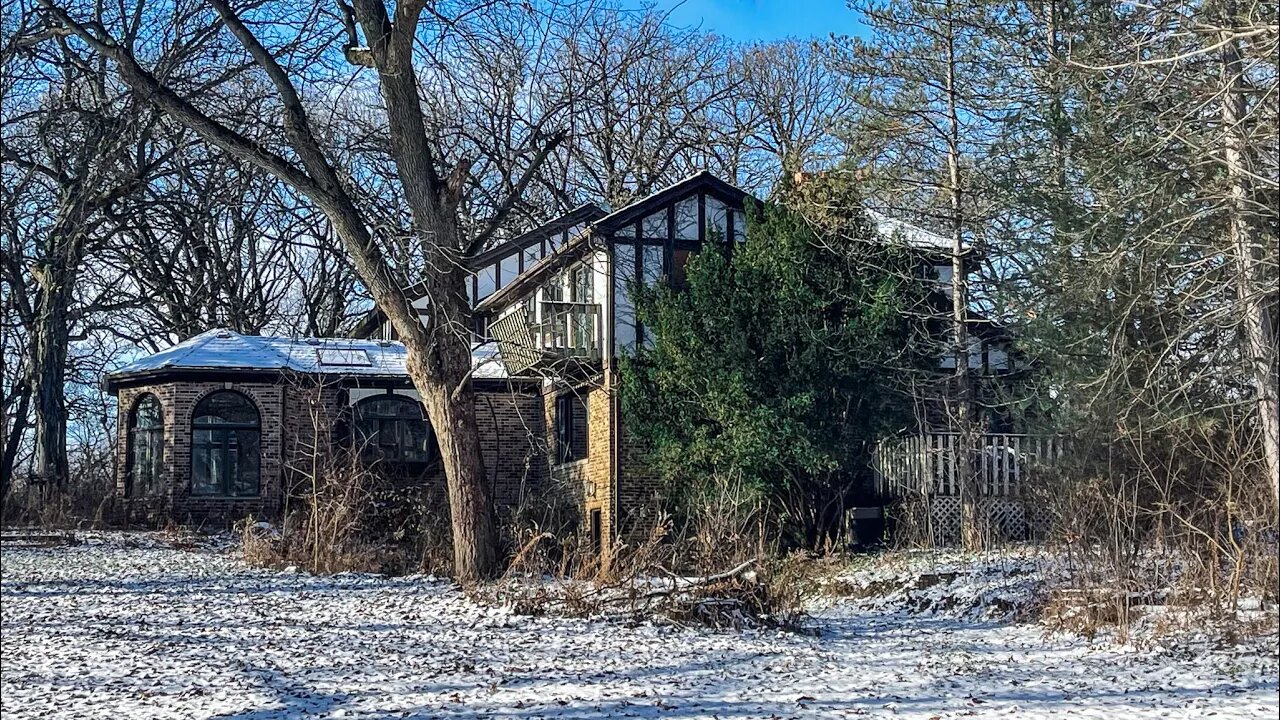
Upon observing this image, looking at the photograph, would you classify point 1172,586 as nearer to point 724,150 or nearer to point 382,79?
point 382,79

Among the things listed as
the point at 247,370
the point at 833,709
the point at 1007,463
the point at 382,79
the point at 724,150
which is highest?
the point at 724,150

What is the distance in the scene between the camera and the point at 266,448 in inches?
991

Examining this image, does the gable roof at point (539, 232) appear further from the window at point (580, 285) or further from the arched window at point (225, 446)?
the arched window at point (225, 446)

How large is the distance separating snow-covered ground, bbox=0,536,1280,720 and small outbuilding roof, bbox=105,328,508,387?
11022 millimetres

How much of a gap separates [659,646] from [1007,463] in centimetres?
1060

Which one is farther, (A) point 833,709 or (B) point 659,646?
(B) point 659,646

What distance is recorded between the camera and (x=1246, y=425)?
1368 cm

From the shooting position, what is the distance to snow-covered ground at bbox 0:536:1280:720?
8.88 metres

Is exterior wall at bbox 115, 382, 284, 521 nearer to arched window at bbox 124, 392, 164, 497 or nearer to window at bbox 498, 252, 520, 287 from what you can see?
arched window at bbox 124, 392, 164, 497

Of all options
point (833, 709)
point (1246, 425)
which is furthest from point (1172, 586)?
point (833, 709)

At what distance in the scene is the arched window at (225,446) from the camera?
25.0m

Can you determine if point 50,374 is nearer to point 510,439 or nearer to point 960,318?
point 510,439

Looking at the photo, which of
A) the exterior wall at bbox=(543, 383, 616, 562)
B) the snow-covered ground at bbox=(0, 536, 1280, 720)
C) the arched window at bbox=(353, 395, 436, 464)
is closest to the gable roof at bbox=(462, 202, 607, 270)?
the exterior wall at bbox=(543, 383, 616, 562)

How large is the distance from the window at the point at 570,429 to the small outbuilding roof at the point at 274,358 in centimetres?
145
